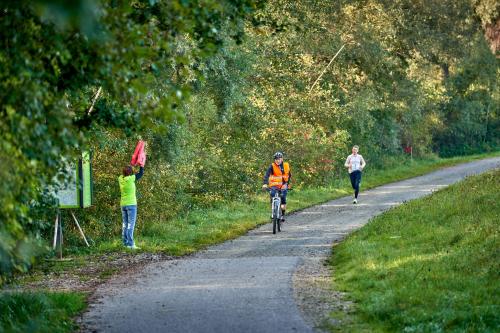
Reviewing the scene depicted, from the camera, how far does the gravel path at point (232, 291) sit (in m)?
11.3

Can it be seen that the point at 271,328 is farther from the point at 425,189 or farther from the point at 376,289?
the point at 425,189

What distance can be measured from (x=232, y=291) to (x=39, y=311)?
10.9 feet

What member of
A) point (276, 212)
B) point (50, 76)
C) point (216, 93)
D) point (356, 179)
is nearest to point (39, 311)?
point (50, 76)

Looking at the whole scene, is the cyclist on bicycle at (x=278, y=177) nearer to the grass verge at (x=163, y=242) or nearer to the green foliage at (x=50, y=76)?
the grass verge at (x=163, y=242)

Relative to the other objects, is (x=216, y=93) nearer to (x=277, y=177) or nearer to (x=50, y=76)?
(x=277, y=177)

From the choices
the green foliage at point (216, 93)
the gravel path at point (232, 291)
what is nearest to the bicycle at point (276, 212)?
the gravel path at point (232, 291)

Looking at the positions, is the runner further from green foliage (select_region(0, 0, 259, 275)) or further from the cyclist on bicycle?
green foliage (select_region(0, 0, 259, 275))

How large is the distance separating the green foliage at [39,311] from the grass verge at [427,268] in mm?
3342

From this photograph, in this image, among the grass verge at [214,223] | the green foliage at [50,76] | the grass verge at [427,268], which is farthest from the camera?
the grass verge at [214,223]

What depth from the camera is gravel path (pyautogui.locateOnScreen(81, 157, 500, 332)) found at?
37.0 ft

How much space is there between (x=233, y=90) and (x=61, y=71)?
17.5m

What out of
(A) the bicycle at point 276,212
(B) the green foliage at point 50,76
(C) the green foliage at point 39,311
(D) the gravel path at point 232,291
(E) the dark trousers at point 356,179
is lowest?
(D) the gravel path at point 232,291

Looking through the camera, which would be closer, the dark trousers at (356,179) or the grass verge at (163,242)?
the grass verge at (163,242)

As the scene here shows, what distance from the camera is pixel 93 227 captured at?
22281mm
